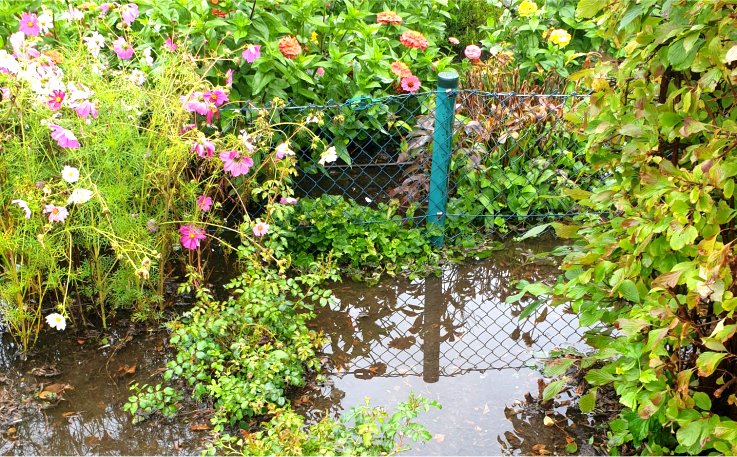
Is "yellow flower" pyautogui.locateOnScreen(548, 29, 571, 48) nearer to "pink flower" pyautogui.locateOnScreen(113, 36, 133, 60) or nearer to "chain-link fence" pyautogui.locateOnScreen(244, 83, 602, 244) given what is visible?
"chain-link fence" pyautogui.locateOnScreen(244, 83, 602, 244)

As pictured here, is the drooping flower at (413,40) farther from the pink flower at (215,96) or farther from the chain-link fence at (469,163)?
the pink flower at (215,96)

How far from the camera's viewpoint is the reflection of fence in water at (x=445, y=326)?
377 centimetres

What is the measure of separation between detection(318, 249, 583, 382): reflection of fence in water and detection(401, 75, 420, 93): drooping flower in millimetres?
1057

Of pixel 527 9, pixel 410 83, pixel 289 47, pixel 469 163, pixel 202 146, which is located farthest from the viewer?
pixel 527 9

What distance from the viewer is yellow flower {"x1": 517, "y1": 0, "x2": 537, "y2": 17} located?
17.3 ft

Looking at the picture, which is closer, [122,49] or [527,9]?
[122,49]

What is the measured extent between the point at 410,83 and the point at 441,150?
66 cm

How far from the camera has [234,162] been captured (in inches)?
144

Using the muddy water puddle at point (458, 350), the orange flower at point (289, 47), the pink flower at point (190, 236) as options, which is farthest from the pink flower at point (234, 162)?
the orange flower at point (289, 47)

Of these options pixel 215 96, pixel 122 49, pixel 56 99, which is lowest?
pixel 56 99

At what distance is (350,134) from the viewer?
4.83 meters

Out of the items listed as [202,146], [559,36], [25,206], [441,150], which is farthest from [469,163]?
[25,206]

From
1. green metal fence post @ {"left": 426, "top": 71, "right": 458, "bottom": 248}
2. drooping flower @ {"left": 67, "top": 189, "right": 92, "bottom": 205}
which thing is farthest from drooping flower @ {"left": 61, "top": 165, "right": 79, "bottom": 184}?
green metal fence post @ {"left": 426, "top": 71, "right": 458, "bottom": 248}

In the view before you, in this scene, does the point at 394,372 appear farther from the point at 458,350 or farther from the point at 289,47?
the point at 289,47
